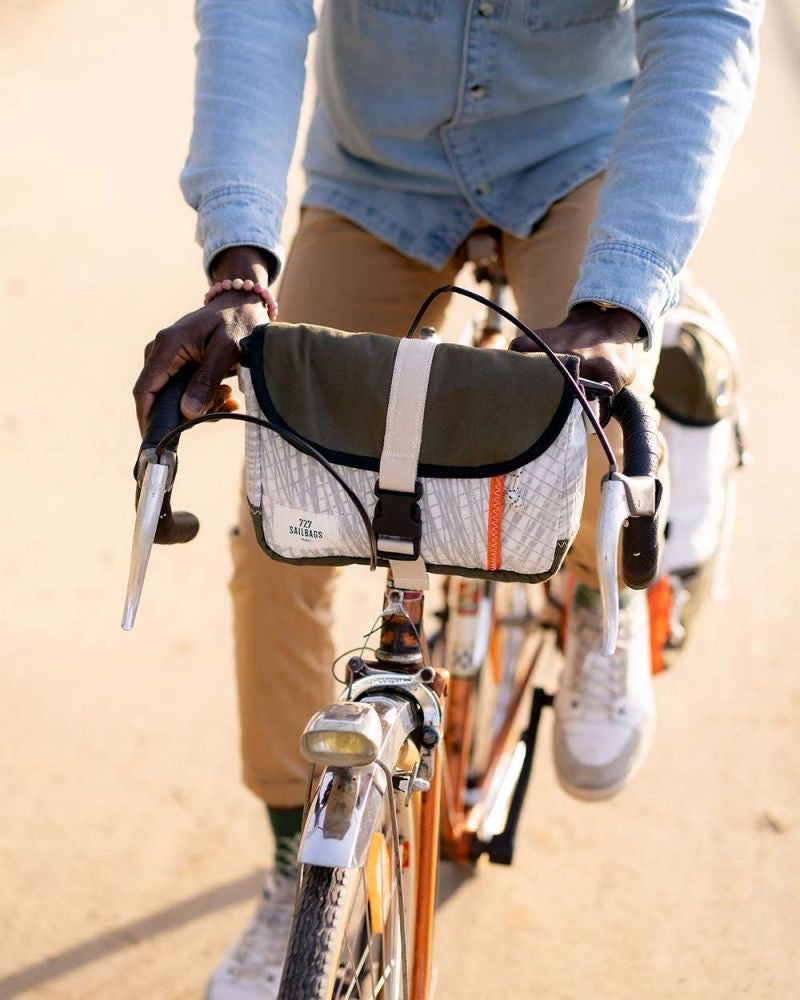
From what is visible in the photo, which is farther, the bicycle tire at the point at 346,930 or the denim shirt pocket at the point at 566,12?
the denim shirt pocket at the point at 566,12

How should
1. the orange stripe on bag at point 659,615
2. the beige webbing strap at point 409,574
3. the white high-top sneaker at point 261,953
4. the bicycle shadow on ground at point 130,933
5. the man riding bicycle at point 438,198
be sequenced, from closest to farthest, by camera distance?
the beige webbing strap at point 409,574 → the man riding bicycle at point 438,198 → the white high-top sneaker at point 261,953 → the bicycle shadow on ground at point 130,933 → the orange stripe on bag at point 659,615

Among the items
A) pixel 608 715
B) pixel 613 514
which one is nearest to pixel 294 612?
pixel 608 715

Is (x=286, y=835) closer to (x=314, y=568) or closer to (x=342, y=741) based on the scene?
(x=314, y=568)

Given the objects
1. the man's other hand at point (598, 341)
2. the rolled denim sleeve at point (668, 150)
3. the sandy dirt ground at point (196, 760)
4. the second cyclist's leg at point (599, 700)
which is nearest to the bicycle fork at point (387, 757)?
the man's other hand at point (598, 341)

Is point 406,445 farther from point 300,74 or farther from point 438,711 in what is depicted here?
point 300,74

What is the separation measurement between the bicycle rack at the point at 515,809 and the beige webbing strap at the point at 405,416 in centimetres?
132

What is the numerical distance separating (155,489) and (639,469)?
60 cm

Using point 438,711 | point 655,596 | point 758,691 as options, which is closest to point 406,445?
point 438,711

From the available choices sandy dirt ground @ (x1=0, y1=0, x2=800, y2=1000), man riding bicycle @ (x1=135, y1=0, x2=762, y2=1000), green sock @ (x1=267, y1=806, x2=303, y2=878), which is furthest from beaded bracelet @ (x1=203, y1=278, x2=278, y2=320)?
sandy dirt ground @ (x1=0, y1=0, x2=800, y2=1000)

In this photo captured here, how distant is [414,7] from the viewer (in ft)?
6.80

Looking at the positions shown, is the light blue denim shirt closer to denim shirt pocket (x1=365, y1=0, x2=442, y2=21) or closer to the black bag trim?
denim shirt pocket (x1=365, y1=0, x2=442, y2=21)

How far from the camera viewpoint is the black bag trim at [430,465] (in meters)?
1.41

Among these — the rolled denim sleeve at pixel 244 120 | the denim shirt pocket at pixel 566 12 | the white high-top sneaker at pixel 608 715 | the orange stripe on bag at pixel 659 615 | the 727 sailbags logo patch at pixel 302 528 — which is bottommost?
the white high-top sneaker at pixel 608 715

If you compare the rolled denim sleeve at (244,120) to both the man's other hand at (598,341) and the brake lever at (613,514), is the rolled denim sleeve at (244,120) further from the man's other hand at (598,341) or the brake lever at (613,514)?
the brake lever at (613,514)
